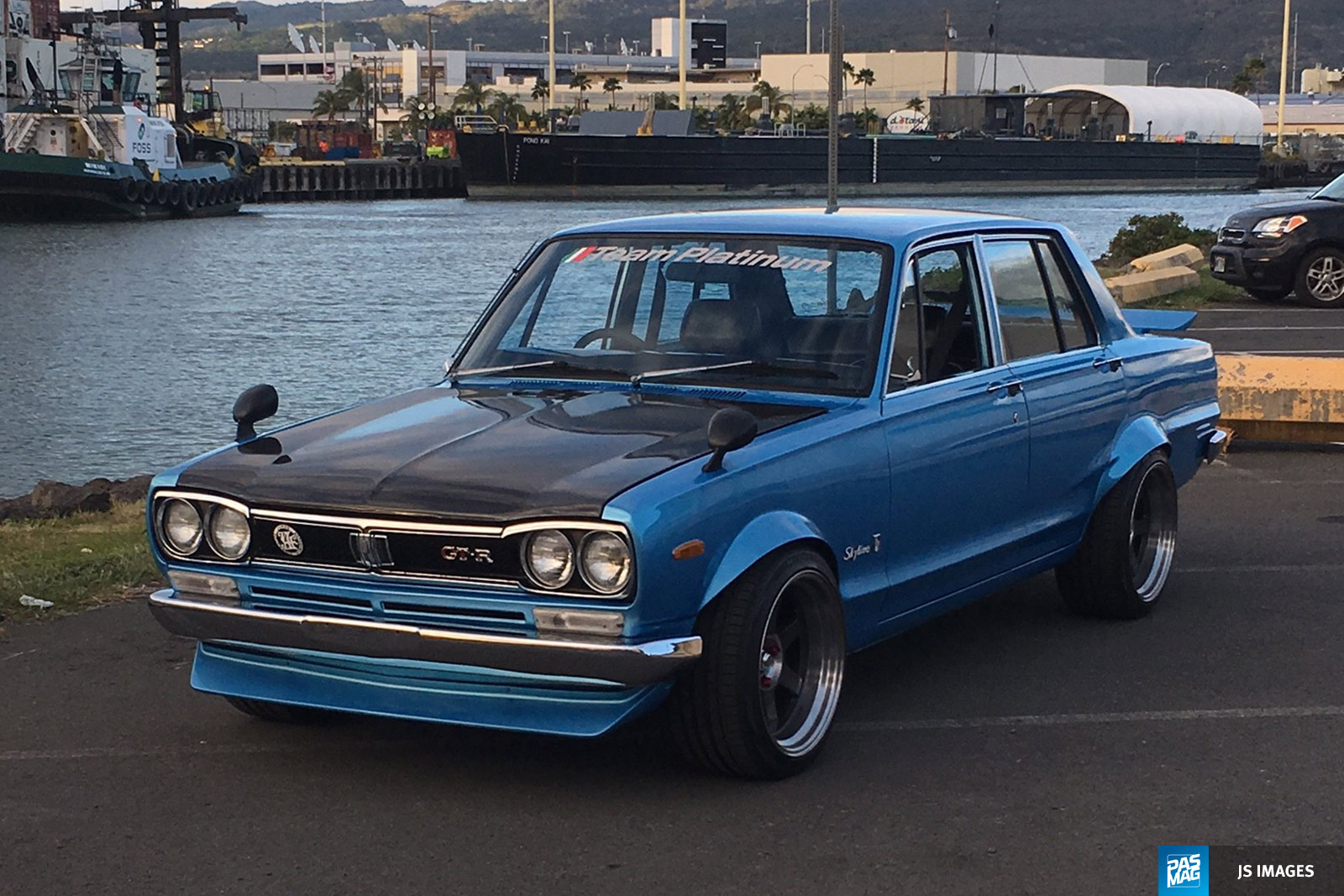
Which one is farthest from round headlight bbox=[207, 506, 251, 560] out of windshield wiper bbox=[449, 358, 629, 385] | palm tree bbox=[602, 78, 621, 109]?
palm tree bbox=[602, 78, 621, 109]

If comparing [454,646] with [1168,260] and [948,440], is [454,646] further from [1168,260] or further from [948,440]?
[1168,260]

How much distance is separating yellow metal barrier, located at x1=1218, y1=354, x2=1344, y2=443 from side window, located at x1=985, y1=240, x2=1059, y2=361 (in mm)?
4555

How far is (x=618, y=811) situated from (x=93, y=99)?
74.3 meters

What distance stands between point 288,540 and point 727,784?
1320mm

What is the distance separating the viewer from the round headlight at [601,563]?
14.5ft

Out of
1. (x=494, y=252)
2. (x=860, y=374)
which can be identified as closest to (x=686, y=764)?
(x=860, y=374)

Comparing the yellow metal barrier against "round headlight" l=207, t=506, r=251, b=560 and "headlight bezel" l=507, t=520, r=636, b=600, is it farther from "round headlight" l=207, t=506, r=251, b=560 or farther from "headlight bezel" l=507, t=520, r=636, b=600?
"round headlight" l=207, t=506, r=251, b=560

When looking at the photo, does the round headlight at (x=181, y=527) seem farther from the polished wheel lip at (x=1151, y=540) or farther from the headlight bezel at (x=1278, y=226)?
the headlight bezel at (x=1278, y=226)

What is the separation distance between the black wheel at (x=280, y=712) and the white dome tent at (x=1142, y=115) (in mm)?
108060

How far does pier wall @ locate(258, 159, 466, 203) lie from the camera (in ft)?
327

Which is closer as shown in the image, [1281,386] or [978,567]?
[978,567]

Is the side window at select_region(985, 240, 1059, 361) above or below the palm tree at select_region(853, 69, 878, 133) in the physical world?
below

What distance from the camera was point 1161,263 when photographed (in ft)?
72.8

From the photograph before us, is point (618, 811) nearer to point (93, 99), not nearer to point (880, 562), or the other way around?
point (880, 562)
